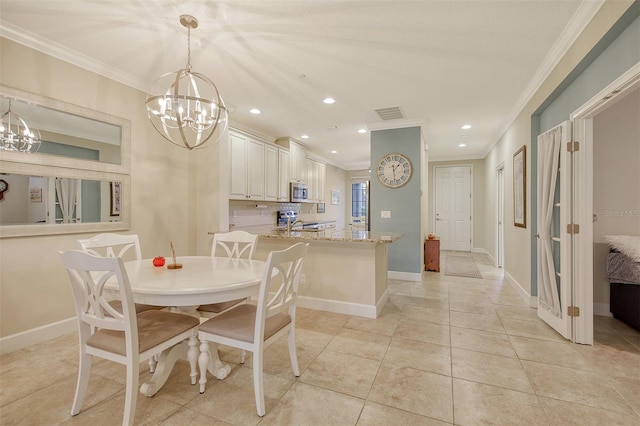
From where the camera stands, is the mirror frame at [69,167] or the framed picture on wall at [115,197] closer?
the mirror frame at [69,167]

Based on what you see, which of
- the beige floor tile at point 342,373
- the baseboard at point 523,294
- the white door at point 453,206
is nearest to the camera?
the beige floor tile at point 342,373

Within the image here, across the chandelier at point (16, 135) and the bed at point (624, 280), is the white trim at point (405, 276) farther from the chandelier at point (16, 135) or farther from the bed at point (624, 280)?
the chandelier at point (16, 135)

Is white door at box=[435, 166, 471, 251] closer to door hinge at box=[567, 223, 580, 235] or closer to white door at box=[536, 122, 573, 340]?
white door at box=[536, 122, 573, 340]

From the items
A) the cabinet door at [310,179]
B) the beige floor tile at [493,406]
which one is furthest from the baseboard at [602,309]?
the cabinet door at [310,179]

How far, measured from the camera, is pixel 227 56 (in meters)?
2.70

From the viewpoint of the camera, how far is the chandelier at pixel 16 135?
7.52ft

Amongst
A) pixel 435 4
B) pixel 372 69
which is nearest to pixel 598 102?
pixel 435 4

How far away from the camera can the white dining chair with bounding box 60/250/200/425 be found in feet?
4.63

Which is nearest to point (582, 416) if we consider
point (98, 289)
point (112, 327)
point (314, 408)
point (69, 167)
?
point (314, 408)

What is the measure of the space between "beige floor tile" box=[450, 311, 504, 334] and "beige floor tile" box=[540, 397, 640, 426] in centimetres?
109

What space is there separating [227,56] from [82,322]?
7.85 feet

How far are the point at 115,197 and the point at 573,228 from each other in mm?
4377

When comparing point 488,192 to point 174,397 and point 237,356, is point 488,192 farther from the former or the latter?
point 174,397

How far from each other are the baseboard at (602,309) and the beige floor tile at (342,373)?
283cm
